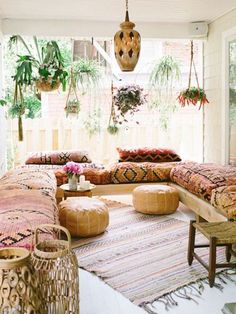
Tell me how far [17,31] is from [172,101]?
9.00ft

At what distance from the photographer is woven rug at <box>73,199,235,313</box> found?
3.06 meters

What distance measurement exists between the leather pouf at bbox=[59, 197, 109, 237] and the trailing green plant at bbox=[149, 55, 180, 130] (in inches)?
126

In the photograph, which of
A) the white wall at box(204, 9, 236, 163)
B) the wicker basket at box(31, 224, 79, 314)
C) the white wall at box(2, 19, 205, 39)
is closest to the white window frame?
the white wall at box(204, 9, 236, 163)

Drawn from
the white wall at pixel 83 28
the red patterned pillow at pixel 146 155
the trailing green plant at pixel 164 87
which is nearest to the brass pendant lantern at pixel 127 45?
the white wall at pixel 83 28

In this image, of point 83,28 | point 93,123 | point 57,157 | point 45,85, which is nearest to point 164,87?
point 93,123

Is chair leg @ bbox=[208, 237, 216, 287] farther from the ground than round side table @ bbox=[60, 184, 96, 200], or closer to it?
closer to it

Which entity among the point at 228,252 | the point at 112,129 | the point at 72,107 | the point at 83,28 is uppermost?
the point at 83,28

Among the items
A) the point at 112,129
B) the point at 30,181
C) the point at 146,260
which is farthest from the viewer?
the point at 112,129

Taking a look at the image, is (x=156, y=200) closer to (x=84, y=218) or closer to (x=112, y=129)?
(x=84, y=218)

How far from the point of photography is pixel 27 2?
5086 millimetres

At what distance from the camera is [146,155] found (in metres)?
6.40

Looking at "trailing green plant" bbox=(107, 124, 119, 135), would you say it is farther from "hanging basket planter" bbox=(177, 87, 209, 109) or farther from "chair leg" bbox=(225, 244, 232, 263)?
"chair leg" bbox=(225, 244, 232, 263)

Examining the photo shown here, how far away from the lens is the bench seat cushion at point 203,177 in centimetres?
443

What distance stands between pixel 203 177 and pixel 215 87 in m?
1.99
